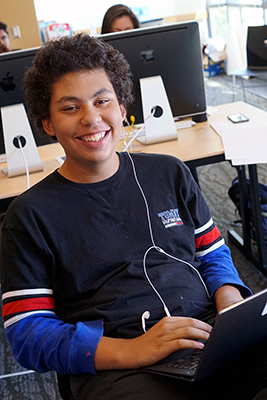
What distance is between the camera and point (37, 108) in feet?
3.77

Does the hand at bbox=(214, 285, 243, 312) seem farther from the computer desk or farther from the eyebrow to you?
the computer desk

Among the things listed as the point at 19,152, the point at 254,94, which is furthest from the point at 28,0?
the point at 19,152

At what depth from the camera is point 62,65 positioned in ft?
3.51

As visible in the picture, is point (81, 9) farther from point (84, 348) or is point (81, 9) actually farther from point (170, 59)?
point (84, 348)

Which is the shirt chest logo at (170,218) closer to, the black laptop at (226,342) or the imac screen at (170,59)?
the black laptop at (226,342)

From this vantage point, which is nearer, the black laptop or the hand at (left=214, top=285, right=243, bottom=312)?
the black laptop

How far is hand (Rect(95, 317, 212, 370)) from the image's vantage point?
35.4 inches

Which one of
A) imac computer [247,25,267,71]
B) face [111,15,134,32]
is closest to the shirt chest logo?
face [111,15,134,32]

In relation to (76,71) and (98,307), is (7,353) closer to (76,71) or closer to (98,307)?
(98,307)

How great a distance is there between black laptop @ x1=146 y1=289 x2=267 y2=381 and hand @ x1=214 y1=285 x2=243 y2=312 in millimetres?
156

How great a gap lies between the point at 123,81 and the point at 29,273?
58 centimetres

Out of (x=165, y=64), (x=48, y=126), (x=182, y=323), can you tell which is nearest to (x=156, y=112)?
(x=165, y=64)

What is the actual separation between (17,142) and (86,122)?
86cm

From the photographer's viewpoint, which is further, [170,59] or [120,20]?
[120,20]
